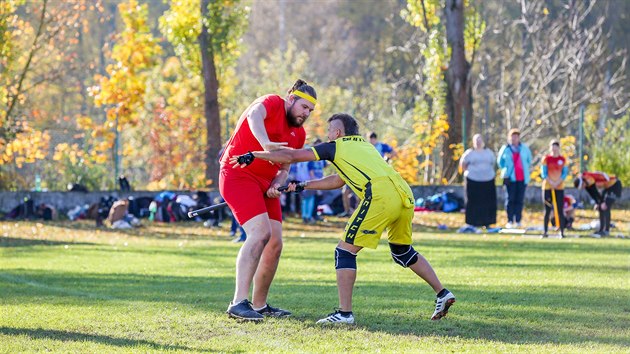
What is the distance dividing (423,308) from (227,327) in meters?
2.05

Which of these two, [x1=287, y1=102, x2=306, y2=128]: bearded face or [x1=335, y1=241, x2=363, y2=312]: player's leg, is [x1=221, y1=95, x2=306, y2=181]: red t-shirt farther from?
[x1=335, y1=241, x2=363, y2=312]: player's leg

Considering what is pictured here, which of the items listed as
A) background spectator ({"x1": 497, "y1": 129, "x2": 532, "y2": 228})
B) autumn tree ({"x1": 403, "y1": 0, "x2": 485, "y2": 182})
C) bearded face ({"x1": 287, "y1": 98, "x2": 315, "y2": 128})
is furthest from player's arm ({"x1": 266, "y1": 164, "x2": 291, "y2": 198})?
autumn tree ({"x1": 403, "y1": 0, "x2": 485, "y2": 182})

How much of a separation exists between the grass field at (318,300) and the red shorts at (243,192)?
905mm

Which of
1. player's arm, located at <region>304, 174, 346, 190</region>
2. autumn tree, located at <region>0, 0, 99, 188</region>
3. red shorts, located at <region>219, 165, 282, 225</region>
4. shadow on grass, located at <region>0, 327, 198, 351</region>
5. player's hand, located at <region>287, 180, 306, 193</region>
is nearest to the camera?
shadow on grass, located at <region>0, 327, 198, 351</region>

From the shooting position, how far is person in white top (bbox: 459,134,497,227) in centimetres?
2473

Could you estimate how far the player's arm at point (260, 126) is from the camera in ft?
31.1

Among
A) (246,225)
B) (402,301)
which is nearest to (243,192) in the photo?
(246,225)

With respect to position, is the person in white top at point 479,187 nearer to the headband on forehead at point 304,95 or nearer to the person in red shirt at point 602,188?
the person in red shirt at point 602,188

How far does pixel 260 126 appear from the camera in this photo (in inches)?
380

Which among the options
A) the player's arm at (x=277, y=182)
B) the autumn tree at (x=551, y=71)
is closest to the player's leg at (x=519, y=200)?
the autumn tree at (x=551, y=71)

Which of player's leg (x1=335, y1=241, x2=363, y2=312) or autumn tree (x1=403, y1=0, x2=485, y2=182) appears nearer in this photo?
player's leg (x1=335, y1=241, x2=363, y2=312)

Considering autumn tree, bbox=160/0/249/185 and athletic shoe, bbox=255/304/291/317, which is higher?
autumn tree, bbox=160/0/249/185

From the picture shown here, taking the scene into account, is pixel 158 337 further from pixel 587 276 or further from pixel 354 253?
pixel 587 276

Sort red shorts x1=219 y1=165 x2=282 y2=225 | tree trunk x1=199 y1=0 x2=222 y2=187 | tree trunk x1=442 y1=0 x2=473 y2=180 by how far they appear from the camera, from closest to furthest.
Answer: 1. red shorts x1=219 y1=165 x2=282 y2=225
2. tree trunk x1=442 y1=0 x2=473 y2=180
3. tree trunk x1=199 y1=0 x2=222 y2=187
